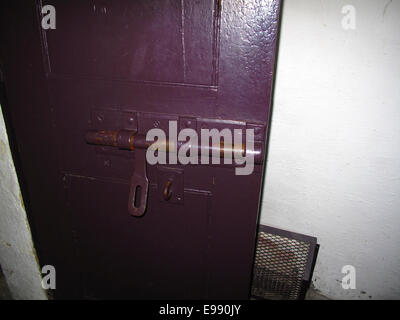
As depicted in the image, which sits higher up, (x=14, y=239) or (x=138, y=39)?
(x=138, y=39)

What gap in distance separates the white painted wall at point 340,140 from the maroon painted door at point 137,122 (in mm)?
475

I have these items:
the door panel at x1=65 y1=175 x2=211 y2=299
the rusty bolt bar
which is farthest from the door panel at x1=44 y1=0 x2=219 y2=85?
the door panel at x1=65 y1=175 x2=211 y2=299

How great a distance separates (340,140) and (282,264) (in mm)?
721

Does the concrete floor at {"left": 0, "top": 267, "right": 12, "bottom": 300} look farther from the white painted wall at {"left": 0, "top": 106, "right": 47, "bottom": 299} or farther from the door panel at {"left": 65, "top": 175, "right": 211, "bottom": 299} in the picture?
the door panel at {"left": 65, "top": 175, "right": 211, "bottom": 299}

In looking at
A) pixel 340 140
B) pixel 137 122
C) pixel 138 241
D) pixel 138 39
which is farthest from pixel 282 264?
pixel 138 39

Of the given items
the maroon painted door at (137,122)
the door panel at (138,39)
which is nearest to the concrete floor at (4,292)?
the maroon painted door at (137,122)

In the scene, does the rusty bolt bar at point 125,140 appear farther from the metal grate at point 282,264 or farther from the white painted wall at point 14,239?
the metal grate at point 282,264

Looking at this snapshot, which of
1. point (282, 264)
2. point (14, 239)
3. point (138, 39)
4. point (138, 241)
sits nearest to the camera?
point (138, 39)

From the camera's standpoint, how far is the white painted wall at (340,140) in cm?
83

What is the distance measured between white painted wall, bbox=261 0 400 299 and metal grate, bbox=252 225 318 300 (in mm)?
60

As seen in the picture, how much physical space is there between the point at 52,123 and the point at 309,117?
0.97 m

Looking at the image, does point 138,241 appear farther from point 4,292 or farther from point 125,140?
point 4,292

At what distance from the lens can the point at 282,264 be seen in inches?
48.2

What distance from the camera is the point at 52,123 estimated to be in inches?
28.4
